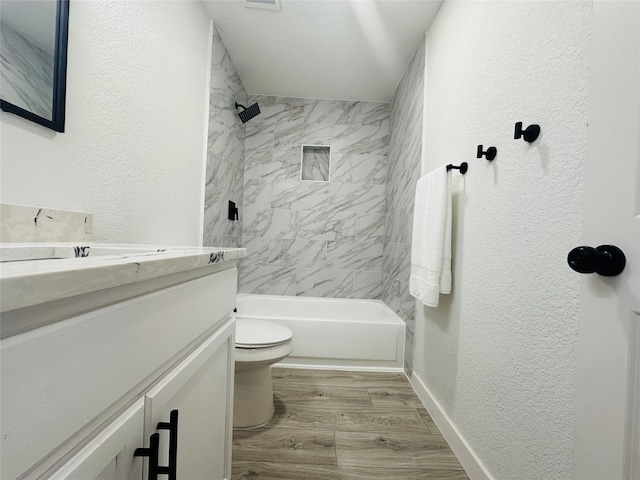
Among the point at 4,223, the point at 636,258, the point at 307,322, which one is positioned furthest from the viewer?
the point at 307,322

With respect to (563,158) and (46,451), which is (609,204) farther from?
(46,451)

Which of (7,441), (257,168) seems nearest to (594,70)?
(7,441)

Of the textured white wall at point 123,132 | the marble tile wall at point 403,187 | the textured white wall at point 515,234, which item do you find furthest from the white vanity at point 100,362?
the marble tile wall at point 403,187

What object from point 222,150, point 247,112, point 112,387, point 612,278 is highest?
point 247,112

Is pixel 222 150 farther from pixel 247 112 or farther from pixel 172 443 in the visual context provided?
pixel 172 443

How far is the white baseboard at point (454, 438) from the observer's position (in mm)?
1160

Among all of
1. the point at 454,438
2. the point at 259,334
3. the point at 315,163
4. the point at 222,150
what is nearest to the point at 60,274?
the point at 259,334

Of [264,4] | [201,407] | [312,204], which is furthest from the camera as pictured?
[312,204]

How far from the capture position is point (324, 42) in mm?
2162

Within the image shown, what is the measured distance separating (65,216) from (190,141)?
3.38 feet

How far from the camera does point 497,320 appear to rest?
1.09m

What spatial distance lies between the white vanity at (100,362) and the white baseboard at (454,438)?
106cm

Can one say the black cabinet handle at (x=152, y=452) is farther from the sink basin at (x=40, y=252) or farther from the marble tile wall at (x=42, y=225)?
the marble tile wall at (x=42, y=225)

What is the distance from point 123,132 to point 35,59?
0.36 m
